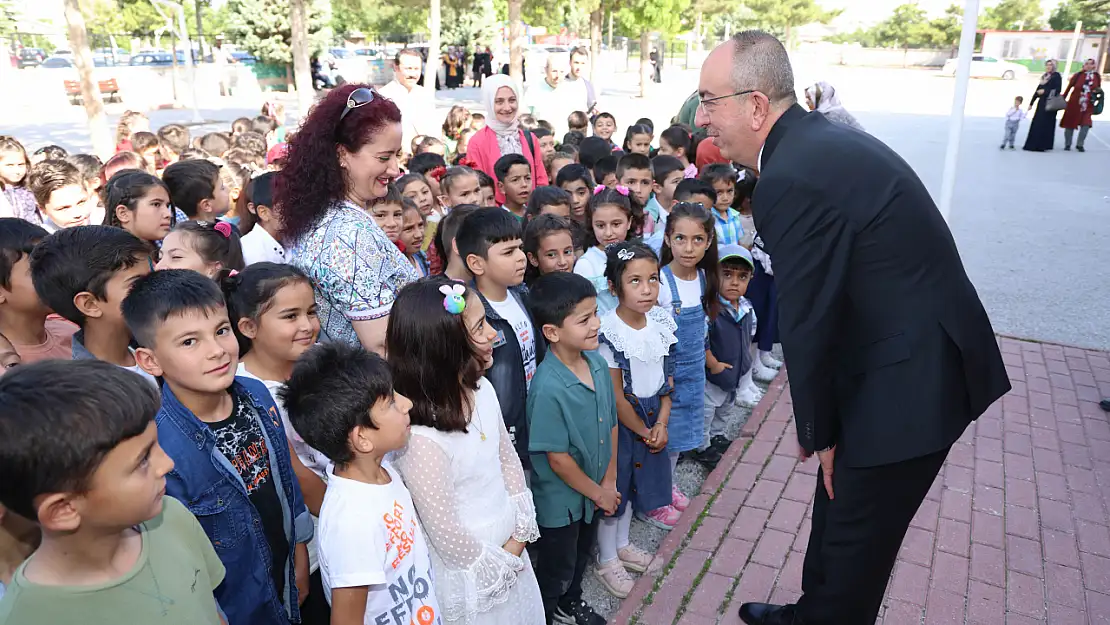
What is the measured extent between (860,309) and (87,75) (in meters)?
10.8

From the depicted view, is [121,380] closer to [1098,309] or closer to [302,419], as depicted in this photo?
[302,419]

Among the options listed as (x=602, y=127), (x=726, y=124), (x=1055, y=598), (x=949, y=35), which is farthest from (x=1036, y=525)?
(x=949, y=35)

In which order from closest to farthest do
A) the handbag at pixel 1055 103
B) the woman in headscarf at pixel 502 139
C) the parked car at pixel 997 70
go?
the woman in headscarf at pixel 502 139
the handbag at pixel 1055 103
the parked car at pixel 997 70

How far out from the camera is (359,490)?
1883 mm

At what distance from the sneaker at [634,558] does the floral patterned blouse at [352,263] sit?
1601 millimetres

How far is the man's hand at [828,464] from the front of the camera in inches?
91.6

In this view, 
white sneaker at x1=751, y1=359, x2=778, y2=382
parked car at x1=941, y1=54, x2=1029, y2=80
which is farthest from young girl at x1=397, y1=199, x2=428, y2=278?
parked car at x1=941, y1=54, x2=1029, y2=80

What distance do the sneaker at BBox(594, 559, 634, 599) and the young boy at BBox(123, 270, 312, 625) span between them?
1436 millimetres

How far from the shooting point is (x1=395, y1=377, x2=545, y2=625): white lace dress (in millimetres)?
2090

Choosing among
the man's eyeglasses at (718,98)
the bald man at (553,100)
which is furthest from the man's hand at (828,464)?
the bald man at (553,100)

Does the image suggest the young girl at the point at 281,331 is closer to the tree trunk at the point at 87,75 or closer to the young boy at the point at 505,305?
the young boy at the point at 505,305

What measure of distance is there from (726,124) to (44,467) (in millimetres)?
2081

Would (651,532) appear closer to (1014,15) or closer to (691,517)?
(691,517)

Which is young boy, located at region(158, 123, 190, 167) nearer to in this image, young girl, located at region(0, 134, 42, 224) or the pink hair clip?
young girl, located at region(0, 134, 42, 224)
